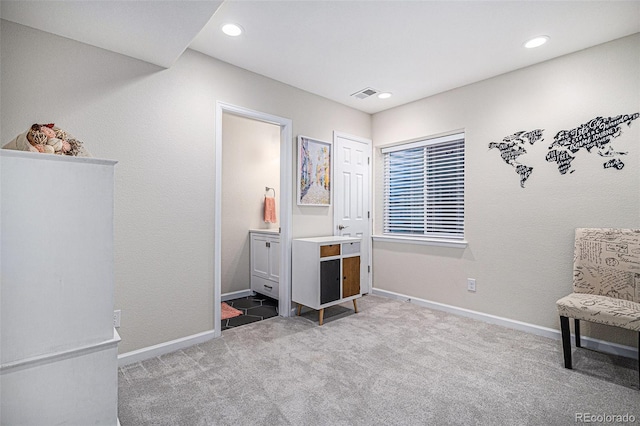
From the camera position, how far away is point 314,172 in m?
3.67

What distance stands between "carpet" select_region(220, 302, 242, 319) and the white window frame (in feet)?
6.63

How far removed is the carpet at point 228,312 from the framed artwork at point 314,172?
4.60 ft

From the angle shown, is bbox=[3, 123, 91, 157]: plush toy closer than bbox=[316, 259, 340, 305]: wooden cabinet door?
Yes

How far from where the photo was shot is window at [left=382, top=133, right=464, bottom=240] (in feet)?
11.9

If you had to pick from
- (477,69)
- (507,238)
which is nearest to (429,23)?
(477,69)

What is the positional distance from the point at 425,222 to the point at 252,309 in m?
2.34

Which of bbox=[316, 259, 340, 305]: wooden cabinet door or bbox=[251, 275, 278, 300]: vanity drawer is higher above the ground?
bbox=[316, 259, 340, 305]: wooden cabinet door

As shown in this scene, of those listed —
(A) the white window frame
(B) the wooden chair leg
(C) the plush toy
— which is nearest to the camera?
(C) the plush toy

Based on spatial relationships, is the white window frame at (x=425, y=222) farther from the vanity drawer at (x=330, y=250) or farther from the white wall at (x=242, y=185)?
the white wall at (x=242, y=185)

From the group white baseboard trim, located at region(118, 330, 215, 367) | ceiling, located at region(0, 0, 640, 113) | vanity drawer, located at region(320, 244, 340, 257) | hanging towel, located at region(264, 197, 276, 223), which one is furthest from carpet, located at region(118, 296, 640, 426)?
ceiling, located at region(0, 0, 640, 113)

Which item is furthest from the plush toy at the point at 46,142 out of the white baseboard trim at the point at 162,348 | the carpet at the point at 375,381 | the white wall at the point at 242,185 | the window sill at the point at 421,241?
the window sill at the point at 421,241

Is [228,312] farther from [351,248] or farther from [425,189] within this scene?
[425,189]

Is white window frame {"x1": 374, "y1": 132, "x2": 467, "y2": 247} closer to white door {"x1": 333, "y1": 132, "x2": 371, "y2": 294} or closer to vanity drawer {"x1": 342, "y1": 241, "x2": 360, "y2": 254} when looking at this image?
white door {"x1": 333, "y1": 132, "x2": 371, "y2": 294}

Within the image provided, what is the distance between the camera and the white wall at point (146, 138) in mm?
2012
